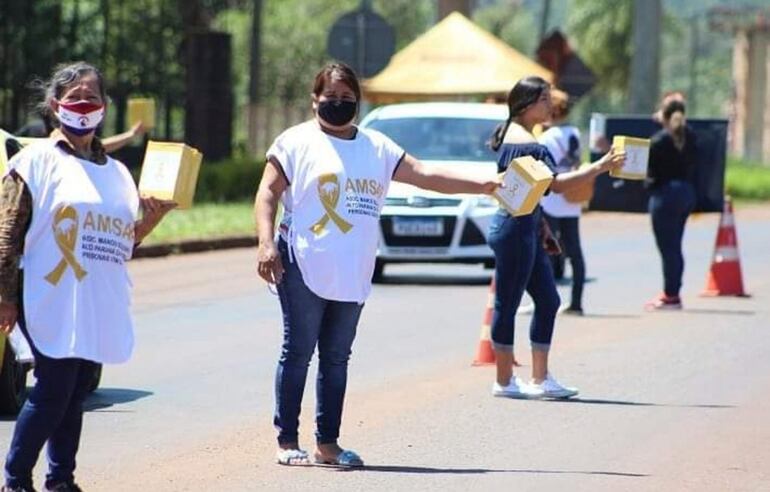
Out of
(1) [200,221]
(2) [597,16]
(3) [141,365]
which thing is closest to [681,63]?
(2) [597,16]

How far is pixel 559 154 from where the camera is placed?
1731 centimetres

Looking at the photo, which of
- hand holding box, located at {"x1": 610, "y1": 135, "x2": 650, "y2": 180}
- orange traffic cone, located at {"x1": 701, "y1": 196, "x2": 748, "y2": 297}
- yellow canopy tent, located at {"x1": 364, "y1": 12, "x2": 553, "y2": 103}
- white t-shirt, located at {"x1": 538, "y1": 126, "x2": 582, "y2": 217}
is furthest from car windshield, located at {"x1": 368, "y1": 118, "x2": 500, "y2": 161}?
yellow canopy tent, located at {"x1": 364, "y1": 12, "x2": 553, "y2": 103}

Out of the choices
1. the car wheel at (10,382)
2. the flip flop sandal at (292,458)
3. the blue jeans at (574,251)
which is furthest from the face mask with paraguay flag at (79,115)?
the blue jeans at (574,251)

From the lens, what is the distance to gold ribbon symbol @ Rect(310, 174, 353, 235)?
908 cm

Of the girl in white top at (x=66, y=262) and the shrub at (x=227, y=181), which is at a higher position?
the girl in white top at (x=66, y=262)

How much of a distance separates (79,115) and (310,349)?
1.85m

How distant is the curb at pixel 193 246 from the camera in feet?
75.6

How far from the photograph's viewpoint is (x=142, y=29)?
36062mm

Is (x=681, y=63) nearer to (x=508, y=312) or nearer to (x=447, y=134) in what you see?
(x=447, y=134)

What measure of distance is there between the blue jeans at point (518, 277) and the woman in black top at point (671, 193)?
5.56 m

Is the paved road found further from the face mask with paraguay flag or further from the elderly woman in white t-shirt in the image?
the face mask with paraguay flag

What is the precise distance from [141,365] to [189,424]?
8.68ft

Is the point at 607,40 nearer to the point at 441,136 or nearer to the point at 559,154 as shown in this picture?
the point at 441,136

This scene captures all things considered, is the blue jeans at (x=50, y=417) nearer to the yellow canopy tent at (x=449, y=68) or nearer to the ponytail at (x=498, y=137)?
the ponytail at (x=498, y=137)
